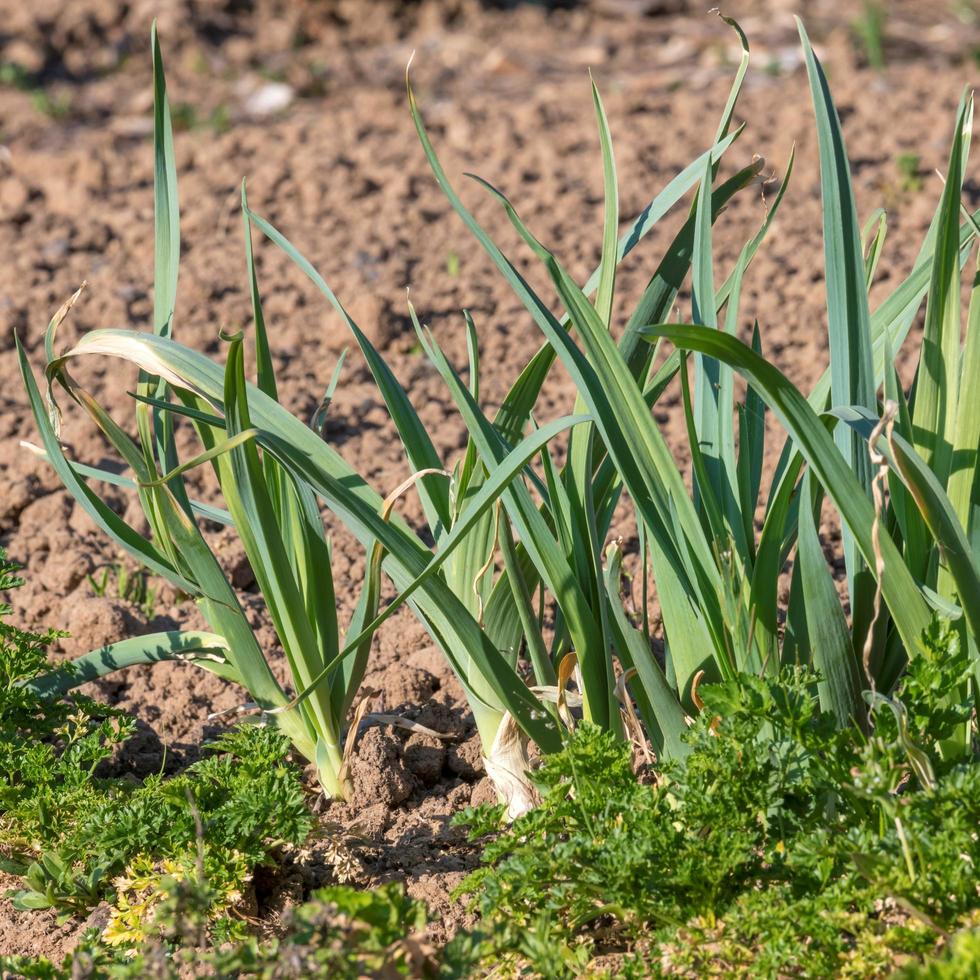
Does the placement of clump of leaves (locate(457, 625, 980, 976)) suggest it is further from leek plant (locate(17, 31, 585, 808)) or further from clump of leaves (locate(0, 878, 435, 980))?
leek plant (locate(17, 31, 585, 808))

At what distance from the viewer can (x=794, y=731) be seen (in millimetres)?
1442

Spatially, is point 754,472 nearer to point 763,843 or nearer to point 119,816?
point 763,843

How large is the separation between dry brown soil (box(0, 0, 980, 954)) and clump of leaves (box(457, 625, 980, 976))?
0.95ft

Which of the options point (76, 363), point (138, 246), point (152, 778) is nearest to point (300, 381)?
point (76, 363)

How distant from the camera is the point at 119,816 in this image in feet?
5.27

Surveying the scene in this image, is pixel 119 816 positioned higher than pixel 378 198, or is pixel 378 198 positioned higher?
pixel 378 198

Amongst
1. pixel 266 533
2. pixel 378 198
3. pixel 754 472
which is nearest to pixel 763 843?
pixel 754 472

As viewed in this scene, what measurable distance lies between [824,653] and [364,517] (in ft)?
1.94

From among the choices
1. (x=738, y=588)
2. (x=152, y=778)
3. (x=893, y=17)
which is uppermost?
(x=893, y=17)

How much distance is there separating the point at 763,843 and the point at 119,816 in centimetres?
82

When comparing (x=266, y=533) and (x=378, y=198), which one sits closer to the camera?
(x=266, y=533)

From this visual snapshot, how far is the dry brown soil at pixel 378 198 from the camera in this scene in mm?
2174

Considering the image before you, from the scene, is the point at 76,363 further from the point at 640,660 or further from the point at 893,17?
the point at 893,17

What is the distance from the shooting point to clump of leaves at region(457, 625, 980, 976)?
1345 millimetres
